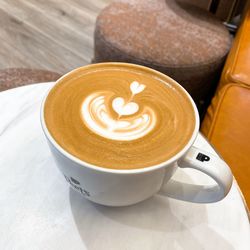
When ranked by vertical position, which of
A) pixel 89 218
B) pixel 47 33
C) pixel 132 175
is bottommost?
pixel 47 33

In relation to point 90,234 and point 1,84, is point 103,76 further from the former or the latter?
point 1,84

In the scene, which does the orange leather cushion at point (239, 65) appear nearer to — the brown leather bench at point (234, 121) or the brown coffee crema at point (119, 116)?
the brown leather bench at point (234, 121)

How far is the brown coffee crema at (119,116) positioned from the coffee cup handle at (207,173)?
0.02 meters

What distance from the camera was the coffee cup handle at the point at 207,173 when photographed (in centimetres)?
43

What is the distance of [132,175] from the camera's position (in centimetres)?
41

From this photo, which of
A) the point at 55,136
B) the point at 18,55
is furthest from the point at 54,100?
the point at 18,55

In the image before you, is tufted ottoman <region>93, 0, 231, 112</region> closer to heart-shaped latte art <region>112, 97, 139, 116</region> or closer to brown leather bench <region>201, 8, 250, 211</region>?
brown leather bench <region>201, 8, 250, 211</region>

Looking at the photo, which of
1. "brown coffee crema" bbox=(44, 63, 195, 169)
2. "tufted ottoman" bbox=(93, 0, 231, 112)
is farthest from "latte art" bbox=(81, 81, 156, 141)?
"tufted ottoman" bbox=(93, 0, 231, 112)

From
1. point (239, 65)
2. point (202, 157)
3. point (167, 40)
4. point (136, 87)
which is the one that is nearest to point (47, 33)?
point (167, 40)

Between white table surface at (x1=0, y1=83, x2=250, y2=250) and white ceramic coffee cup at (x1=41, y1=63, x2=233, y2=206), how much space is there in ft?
0.22

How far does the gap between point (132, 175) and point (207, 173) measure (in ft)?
0.33

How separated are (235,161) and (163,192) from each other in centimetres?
30

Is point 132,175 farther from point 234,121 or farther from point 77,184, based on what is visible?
point 234,121

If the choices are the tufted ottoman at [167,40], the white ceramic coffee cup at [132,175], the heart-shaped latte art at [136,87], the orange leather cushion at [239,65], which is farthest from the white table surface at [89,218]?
the tufted ottoman at [167,40]
